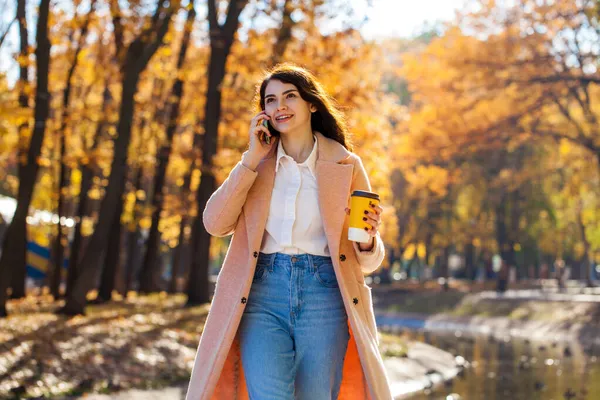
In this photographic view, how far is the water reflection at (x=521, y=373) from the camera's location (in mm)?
12328

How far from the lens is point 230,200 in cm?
448

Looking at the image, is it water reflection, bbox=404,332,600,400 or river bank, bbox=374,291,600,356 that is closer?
water reflection, bbox=404,332,600,400

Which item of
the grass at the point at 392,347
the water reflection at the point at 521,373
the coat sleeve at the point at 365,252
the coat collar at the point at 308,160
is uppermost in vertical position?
the coat collar at the point at 308,160

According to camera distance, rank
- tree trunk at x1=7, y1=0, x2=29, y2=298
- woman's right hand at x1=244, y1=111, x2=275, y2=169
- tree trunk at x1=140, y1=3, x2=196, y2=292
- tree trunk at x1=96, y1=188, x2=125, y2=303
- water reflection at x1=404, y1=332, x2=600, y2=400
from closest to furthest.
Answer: woman's right hand at x1=244, y1=111, x2=275, y2=169 → water reflection at x1=404, y1=332, x2=600, y2=400 → tree trunk at x1=7, y1=0, x2=29, y2=298 → tree trunk at x1=96, y1=188, x2=125, y2=303 → tree trunk at x1=140, y1=3, x2=196, y2=292

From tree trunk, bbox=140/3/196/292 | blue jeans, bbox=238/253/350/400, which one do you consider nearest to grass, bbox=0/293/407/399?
blue jeans, bbox=238/253/350/400

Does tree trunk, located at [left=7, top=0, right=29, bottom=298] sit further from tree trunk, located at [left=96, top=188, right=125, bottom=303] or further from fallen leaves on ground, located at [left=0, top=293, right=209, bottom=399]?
fallen leaves on ground, located at [left=0, top=293, right=209, bottom=399]

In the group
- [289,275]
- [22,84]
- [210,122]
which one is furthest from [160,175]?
[289,275]

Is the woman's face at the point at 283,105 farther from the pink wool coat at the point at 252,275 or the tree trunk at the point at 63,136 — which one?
the tree trunk at the point at 63,136

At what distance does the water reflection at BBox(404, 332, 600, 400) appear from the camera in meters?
12.3

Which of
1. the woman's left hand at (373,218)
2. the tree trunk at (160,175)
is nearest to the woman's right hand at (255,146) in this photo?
the woman's left hand at (373,218)

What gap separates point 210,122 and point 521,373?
8.46 m

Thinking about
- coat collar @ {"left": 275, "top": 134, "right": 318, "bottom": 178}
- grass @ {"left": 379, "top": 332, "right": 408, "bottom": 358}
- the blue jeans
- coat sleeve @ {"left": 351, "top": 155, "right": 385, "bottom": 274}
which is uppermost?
coat collar @ {"left": 275, "top": 134, "right": 318, "bottom": 178}

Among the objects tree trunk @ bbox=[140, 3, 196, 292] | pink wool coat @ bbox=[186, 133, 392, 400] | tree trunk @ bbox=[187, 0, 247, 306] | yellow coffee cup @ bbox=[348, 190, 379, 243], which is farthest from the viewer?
tree trunk @ bbox=[140, 3, 196, 292]

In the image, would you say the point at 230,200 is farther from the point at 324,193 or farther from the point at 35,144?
the point at 35,144
